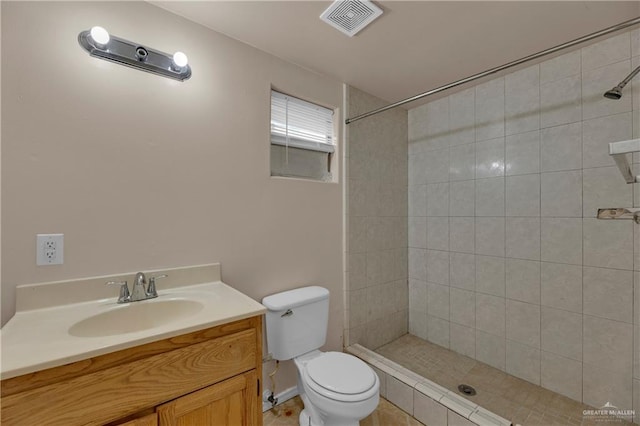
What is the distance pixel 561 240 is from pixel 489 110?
1068 mm

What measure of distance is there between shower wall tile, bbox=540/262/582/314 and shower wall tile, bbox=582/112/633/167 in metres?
0.67

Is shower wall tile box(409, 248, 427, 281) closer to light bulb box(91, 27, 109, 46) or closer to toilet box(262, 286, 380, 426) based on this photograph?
toilet box(262, 286, 380, 426)

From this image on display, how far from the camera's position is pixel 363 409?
4.19 feet

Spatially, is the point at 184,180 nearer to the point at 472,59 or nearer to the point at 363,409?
the point at 363,409

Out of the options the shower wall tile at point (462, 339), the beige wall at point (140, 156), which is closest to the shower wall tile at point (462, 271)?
the shower wall tile at point (462, 339)

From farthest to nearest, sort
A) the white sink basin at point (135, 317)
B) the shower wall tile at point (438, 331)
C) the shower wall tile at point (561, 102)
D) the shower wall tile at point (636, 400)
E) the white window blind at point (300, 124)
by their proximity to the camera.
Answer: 1. the shower wall tile at point (438, 331)
2. the white window blind at point (300, 124)
3. the shower wall tile at point (561, 102)
4. the shower wall tile at point (636, 400)
5. the white sink basin at point (135, 317)

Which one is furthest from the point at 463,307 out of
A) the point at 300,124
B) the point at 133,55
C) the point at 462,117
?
the point at 133,55

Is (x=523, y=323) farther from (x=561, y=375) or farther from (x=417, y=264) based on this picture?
(x=417, y=264)

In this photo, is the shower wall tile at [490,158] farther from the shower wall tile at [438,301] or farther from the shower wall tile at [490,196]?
the shower wall tile at [438,301]

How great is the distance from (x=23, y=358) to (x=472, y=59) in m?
2.56

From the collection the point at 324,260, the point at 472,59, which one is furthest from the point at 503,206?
the point at 324,260

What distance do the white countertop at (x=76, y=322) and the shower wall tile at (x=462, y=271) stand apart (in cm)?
184

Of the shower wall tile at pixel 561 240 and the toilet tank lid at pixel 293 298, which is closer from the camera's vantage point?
the toilet tank lid at pixel 293 298

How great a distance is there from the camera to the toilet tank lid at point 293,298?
1.59 m
